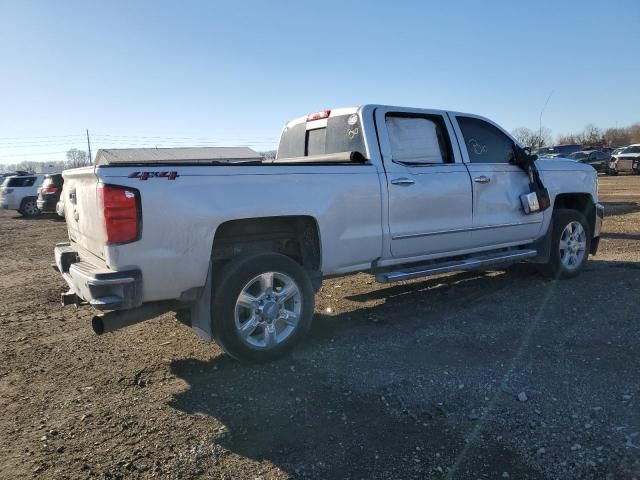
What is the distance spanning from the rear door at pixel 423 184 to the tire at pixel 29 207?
68.7 feet

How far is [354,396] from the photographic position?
3.66 meters

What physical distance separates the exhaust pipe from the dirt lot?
0.51 metres

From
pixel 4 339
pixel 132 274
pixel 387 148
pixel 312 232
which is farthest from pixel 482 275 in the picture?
pixel 4 339

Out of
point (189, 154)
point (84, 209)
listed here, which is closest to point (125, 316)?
point (84, 209)

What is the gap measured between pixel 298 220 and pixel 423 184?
4.53 ft

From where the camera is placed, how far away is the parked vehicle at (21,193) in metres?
22.1

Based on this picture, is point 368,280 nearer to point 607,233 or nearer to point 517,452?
point 517,452

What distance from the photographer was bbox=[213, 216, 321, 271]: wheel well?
4.28 metres

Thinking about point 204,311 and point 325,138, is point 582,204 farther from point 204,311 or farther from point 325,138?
point 204,311

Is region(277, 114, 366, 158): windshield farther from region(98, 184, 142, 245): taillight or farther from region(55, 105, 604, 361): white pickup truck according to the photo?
region(98, 184, 142, 245): taillight

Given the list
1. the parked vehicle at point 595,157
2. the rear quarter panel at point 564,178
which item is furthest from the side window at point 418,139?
the parked vehicle at point 595,157

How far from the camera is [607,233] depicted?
1065 cm

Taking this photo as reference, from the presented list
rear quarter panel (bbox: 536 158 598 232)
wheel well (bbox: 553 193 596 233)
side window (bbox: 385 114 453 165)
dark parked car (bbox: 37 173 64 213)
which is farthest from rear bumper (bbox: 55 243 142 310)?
dark parked car (bbox: 37 173 64 213)

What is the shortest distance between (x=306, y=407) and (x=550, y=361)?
76.6 inches
